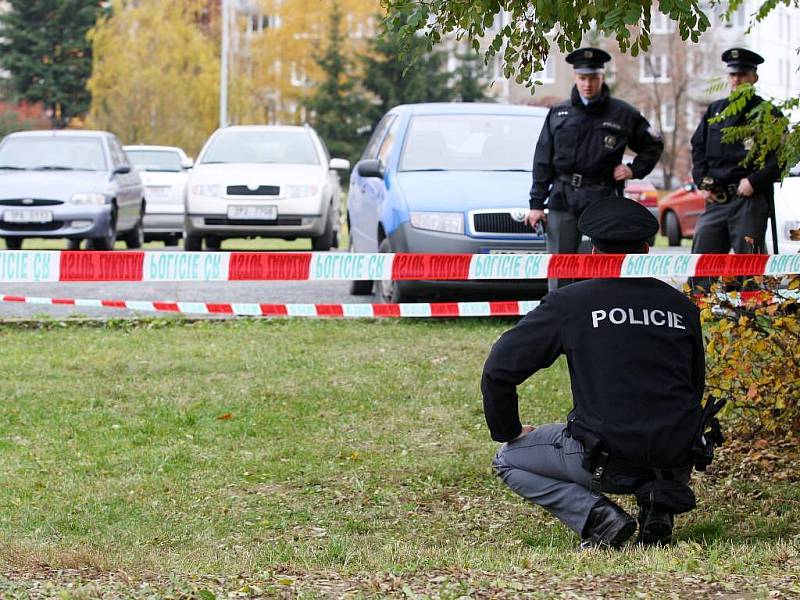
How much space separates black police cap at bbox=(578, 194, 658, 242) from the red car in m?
18.5

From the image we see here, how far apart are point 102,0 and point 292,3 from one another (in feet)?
32.6

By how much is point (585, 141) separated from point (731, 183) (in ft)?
3.03

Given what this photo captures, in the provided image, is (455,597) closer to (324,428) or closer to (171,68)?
(324,428)

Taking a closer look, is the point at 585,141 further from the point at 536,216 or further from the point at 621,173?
the point at 536,216

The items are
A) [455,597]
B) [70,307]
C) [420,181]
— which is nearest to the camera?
[455,597]

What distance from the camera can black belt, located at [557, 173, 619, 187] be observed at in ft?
28.2

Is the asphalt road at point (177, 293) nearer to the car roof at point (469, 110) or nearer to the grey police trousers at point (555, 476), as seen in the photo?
the car roof at point (469, 110)

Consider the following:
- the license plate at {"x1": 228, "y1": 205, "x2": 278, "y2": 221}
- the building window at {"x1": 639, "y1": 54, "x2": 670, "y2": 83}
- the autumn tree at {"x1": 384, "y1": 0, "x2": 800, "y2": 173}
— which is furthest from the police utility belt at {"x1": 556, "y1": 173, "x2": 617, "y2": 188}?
the building window at {"x1": 639, "y1": 54, "x2": 670, "y2": 83}

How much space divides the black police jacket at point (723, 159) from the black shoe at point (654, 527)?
3.86m

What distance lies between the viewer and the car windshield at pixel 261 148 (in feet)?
52.7

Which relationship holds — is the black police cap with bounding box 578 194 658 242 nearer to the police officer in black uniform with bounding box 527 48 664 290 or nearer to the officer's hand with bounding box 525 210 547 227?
the police officer in black uniform with bounding box 527 48 664 290

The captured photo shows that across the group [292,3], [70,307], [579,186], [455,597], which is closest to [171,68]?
[292,3]

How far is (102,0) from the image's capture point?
2721 inches

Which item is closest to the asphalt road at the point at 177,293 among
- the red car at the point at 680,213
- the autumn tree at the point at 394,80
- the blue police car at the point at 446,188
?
the blue police car at the point at 446,188
